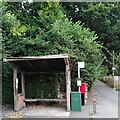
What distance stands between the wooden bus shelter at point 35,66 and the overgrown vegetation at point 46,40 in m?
0.68

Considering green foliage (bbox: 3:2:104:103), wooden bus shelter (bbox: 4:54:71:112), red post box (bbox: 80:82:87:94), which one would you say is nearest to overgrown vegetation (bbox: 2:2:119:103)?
green foliage (bbox: 3:2:104:103)

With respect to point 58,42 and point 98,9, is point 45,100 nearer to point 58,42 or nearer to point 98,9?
point 58,42

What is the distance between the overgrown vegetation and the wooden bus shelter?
0.68 metres

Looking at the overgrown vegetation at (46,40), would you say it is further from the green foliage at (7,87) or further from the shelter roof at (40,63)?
the shelter roof at (40,63)

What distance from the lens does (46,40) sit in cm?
1630

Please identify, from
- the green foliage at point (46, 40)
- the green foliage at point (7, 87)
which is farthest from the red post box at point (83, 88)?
the green foliage at point (7, 87)

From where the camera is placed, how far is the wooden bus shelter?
13.4 m

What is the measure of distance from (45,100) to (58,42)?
12.1 ft

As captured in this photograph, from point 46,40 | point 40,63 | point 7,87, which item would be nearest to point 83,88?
point 40,63

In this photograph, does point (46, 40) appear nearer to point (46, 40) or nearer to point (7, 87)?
point (46, 40)

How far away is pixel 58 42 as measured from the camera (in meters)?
16.4

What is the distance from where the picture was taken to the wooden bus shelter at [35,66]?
13390 millimetres

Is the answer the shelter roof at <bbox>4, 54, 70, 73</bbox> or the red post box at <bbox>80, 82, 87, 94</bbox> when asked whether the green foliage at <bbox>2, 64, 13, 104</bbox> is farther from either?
the red post box at <bbox>80, 82, 87, 94</bbox>

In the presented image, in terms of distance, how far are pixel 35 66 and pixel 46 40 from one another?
2.12 meters
